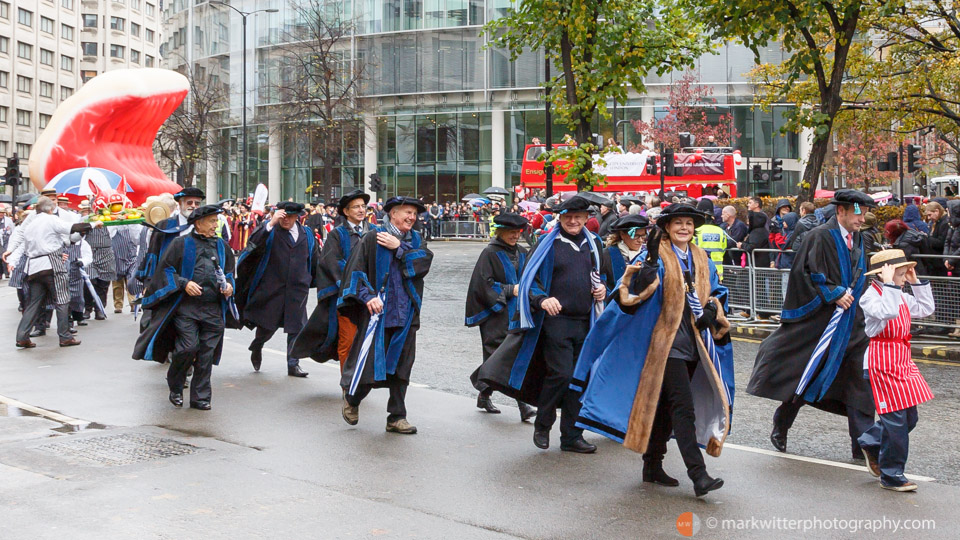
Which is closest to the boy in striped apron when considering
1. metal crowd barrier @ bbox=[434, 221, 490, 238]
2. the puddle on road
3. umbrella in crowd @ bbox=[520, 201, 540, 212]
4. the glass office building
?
the puddle on road

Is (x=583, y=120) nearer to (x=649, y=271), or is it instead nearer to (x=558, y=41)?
(x=558, y=41)

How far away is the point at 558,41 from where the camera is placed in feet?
64.1

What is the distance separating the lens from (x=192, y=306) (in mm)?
9172

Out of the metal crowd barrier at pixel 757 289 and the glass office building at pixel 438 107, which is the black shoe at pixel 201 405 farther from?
the glass office building at pixel 438 107

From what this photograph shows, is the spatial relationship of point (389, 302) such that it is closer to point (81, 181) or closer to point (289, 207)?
point (289, 207)

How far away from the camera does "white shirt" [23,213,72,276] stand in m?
12.7

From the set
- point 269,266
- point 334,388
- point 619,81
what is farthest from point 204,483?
point 619,81

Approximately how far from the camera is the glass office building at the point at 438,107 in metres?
53.4

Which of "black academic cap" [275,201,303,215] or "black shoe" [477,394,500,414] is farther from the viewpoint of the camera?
"black academic cap" [275,201,303,215]

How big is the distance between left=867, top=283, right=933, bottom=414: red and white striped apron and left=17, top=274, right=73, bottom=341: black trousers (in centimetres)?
995

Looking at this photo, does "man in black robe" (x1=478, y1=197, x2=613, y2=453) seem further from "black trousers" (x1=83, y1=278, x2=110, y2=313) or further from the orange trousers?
"black trousers" (x1=83, y1=278, x2=110, y2=313)

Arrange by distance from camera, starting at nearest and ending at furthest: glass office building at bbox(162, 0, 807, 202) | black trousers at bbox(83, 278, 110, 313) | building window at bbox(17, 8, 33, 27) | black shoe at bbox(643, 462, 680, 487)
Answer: black shoe at bbox(643, 462, 680, 487) < black trousers at bbox(83, 278, 110, 313) < glass office building at bbox(162, 0, 807, 202) < building window at bbox(17, 8, 33, 27)
